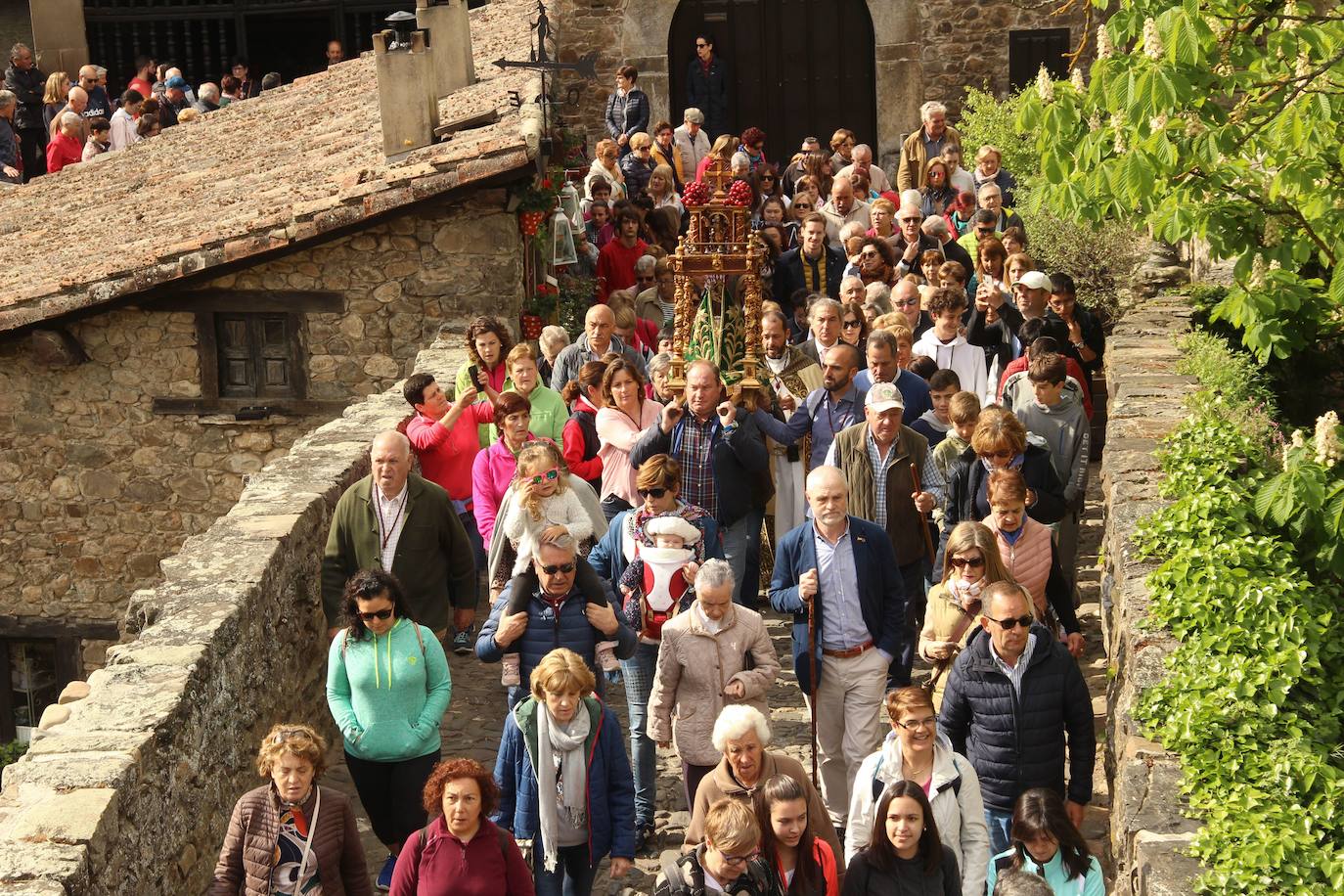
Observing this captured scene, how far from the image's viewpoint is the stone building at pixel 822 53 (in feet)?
75.6

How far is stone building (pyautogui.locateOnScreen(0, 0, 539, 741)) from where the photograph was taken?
13859 mm

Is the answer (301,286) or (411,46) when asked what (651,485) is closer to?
(301,286)

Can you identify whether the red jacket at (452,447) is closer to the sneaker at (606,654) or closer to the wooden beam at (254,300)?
Result: the sneaker at (606,654)

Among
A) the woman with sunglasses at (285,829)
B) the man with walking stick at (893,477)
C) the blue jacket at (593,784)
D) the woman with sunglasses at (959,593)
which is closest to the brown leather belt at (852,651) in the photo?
the woman with sunglasses at (959,593)

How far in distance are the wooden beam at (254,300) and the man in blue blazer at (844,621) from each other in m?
6.80

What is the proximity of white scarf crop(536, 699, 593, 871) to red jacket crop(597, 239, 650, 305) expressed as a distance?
8829 millimetres

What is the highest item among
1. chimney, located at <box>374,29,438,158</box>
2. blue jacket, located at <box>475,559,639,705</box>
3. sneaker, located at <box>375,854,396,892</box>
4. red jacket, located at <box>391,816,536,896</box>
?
chimney, located at <box>374,29,438,158</box>

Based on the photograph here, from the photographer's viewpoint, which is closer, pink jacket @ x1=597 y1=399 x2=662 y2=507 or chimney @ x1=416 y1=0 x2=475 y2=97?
pink jacket @ x1=597 y1=399 x2=662 y2=507

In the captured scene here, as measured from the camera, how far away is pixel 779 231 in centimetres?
1608

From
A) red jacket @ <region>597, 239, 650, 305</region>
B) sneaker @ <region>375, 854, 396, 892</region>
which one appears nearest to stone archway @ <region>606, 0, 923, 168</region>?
red jacket @ <region>597, 239, 650, 305</region>

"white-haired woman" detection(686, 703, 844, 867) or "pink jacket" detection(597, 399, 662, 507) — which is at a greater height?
"pink jacket" detection(597, 399, 662, 507)

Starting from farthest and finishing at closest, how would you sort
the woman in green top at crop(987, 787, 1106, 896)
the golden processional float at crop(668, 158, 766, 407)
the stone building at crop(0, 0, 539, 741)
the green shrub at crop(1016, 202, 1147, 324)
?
the green shrub at crop(1016, 202, 1147, 324) < the stone building at crop(0, 0, 539, 741) < the golden processional float at crop(668, 158, 766, 407) < the woman in green top at crop(987, 787, 1106, 896)

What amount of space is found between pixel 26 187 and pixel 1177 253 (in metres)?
11.7

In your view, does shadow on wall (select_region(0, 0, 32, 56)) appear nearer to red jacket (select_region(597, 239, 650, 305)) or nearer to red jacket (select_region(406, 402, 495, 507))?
red jacket (select_region(597, 239, 650, 305))
